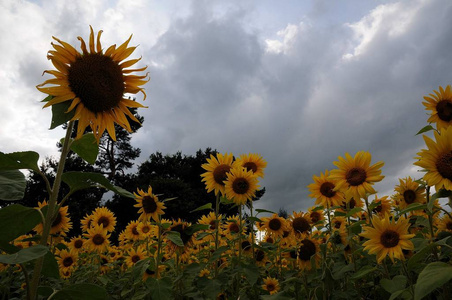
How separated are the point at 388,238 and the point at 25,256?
2699 millimetres

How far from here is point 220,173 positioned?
425 cm

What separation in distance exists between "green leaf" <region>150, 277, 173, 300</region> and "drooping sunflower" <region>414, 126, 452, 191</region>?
229 cm

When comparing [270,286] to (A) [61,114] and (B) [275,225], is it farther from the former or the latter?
(A) [61,114]

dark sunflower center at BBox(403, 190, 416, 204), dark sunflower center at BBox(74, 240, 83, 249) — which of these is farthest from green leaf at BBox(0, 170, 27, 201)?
dark sunflower center at BBox(74, 240, 83, 249)

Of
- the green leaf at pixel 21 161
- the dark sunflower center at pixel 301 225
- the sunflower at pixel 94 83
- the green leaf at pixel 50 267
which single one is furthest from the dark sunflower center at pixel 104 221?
the green leaf at pixel 21 161

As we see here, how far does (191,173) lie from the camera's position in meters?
38.4

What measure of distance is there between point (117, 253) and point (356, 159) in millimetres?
6466

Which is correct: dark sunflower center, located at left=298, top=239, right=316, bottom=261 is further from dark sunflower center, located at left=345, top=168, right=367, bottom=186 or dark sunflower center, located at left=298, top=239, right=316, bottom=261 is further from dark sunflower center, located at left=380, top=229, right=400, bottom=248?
dark sunflower center, located at left=380, top=229, right=400, bottom=248

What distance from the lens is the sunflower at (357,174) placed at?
3.13 metres

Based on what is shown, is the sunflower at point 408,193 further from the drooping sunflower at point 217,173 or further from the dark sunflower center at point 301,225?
the drooping sunflower at point 217,173

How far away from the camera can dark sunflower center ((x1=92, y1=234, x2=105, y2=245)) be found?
5.95m

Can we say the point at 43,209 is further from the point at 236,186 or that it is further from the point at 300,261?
the point at 300,261

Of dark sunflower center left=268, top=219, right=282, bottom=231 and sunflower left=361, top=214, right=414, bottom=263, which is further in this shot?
dark sunflower center left=268, top=219, right=282, bottom=231

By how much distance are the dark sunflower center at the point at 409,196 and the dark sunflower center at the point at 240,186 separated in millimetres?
2122
